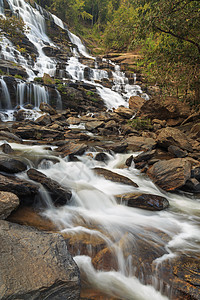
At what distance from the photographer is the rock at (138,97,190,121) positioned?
36.9 ft

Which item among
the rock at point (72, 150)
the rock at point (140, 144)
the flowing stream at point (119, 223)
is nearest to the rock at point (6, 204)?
the flowing stream at point (119, 223)

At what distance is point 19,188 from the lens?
342 cm

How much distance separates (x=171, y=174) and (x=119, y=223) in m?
2.54

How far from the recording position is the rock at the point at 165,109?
11.2 meters

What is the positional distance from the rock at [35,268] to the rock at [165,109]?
1049 cm

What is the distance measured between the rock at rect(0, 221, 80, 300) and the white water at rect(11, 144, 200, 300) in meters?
0.76

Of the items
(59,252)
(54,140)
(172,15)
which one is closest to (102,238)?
(59,252)

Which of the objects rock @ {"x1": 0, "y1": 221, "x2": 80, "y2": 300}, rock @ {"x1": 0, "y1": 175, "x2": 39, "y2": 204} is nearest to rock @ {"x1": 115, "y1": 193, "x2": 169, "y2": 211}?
rock @ {"x1": 0, "y1": 175, "x2": 39, "y2": 204}

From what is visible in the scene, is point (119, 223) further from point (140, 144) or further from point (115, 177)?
point (140, 144)

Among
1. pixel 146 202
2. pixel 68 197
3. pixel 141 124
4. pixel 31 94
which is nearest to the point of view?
pixel 68 197

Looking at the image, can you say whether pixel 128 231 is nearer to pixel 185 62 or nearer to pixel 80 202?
pixel 80 202

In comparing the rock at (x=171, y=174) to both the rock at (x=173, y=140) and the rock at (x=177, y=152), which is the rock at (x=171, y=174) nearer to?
the rock at (x=177, y=152)

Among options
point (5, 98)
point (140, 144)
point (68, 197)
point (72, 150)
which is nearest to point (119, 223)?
point (68, 197)

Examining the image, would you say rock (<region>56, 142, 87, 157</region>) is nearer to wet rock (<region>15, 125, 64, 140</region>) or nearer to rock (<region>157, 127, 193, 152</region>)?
wet rock (<region>15, 125, 64, 140</region>)
